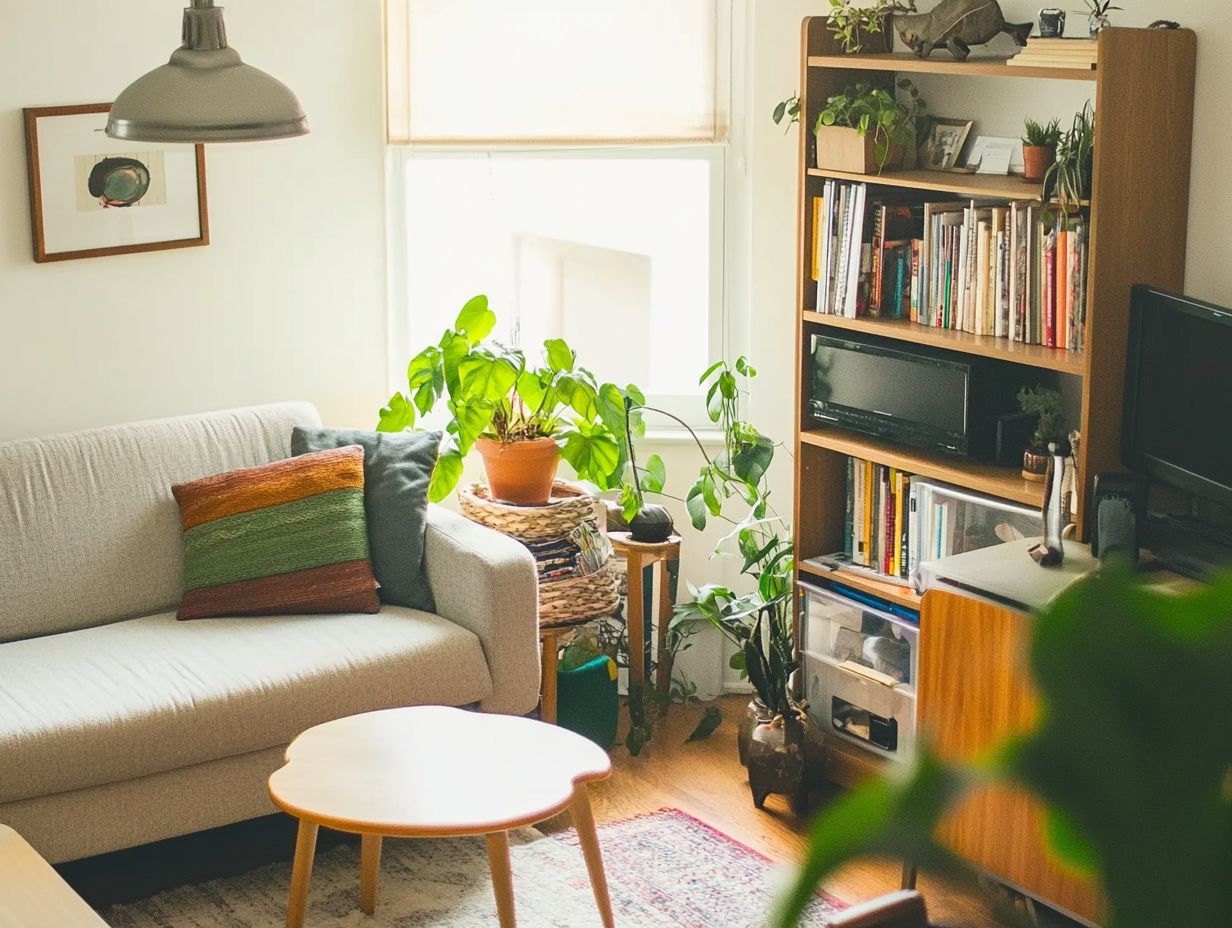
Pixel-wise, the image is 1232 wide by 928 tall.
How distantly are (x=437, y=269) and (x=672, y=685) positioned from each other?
1.33 meters

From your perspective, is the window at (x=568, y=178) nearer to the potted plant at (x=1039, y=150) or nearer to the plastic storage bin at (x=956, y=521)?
the plastic storage bin at (x=956, y=521)

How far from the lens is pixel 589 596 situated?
3.47 metres

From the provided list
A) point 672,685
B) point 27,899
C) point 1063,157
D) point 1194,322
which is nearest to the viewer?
point 27,899

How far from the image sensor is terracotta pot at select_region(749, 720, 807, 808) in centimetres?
324

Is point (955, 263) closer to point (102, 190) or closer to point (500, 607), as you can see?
point (500, 607)

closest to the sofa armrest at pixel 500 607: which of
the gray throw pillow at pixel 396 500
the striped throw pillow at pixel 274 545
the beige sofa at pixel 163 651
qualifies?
the beige sofa at pixel 163 651

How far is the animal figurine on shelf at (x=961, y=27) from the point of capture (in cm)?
294

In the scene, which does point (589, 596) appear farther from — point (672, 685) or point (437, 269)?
point (437, 269)

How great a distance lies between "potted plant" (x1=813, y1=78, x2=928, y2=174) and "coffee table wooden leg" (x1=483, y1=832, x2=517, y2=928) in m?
1.64

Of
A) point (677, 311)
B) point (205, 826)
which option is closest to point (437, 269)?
point (677, 311)

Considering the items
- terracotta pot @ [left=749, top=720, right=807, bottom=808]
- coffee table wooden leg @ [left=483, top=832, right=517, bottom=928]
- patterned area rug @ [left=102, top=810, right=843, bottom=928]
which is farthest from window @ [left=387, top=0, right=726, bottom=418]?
coffee table wooden leg @ [left=483, top=832, right=517, bottom=928]

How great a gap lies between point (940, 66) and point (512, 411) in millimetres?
1309

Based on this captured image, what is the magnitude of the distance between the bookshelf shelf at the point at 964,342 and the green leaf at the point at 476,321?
806mm

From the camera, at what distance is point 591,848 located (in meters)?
2.61
